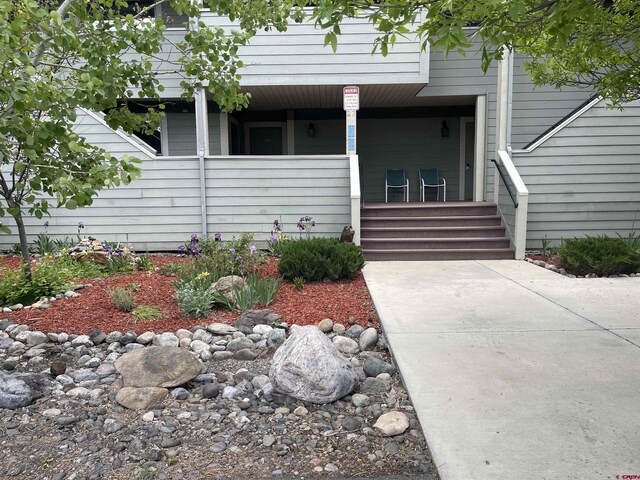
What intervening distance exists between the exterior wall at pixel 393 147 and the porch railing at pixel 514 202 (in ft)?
12.3

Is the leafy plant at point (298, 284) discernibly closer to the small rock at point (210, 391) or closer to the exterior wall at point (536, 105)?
the small rock at point (210, 391)

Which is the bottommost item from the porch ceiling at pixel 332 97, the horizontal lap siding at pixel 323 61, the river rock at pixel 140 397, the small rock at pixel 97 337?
the river rock at pixel 140 397

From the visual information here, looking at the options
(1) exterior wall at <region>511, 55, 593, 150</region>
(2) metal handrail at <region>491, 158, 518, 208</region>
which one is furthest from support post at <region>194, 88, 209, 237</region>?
(1) exterior wall at <region>511, 55, 593, 150</region>

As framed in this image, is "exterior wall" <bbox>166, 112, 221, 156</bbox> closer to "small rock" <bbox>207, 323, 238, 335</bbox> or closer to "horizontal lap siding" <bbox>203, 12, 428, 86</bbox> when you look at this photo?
"horizontal lap siding" <bbox>203, 12, 428, 86</bbox>

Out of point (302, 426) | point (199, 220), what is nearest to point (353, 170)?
point (199, 220)

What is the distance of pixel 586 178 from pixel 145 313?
758 centimetres

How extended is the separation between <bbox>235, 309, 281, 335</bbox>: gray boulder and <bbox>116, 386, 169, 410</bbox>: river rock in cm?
140

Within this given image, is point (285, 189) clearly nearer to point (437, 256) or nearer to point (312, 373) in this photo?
point (437, 256)

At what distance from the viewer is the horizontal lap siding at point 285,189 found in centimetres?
872

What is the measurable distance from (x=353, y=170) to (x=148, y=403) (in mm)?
5954

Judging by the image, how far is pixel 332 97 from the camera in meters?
11.0

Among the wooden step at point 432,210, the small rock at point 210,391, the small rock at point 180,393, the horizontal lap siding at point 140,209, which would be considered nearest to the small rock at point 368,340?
the small rock at point 210,391

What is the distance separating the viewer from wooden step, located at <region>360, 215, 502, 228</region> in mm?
8867

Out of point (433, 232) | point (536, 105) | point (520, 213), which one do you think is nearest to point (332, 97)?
point (433, 232)
